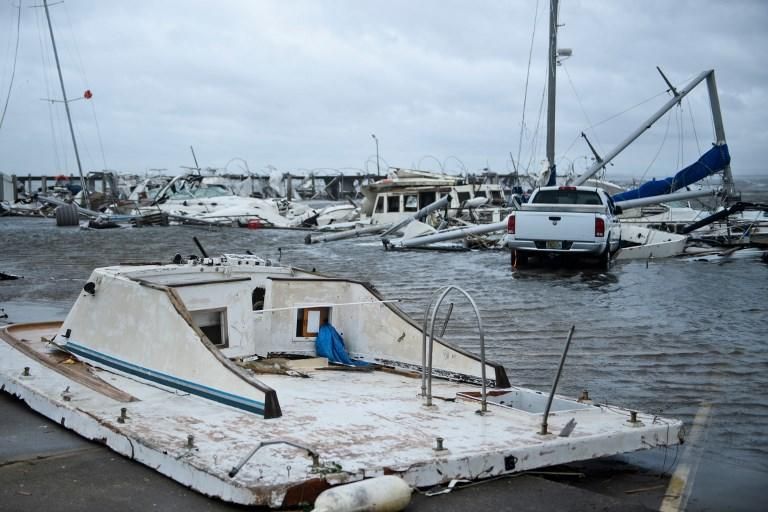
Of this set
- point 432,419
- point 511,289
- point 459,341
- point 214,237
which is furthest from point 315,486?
point 214,237

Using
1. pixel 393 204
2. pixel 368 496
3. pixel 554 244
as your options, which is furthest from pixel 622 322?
pixel 393 204

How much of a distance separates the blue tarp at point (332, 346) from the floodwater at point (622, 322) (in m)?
1.99

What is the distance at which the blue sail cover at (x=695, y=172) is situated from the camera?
27.4 m

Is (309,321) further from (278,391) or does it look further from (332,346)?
(278,391)

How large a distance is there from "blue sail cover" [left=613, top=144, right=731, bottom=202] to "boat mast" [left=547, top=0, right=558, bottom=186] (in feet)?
7.74

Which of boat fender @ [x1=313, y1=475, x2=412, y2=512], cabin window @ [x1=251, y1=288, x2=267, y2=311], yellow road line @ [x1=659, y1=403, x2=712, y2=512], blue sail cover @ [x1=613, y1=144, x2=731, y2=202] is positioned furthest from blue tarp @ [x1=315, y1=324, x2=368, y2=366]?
blue sail cover @ [x1=613, y1=144, x2=731, y2=202]

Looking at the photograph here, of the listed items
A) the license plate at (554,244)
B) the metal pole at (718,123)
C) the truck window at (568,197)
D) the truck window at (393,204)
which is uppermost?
the metal pole at (718,123)

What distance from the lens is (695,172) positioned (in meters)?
27.5

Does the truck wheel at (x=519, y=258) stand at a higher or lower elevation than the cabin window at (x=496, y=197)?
lower

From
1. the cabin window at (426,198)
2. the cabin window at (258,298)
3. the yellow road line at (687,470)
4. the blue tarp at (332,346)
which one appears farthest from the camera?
the cabin window at (426,198)

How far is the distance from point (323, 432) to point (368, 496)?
133cm

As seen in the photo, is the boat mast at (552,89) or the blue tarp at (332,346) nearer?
the blue tarp at (332,346)

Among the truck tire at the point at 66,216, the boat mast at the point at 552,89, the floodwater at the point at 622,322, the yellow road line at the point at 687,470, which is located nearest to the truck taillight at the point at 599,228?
the floodwater at the point at 622,322

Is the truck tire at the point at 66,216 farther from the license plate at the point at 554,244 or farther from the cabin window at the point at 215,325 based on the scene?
the cabin window at the point at 215,325
